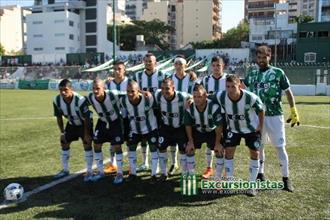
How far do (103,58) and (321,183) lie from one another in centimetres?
5826

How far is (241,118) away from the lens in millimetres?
5816

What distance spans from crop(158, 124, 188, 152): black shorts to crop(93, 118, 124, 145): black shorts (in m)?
0.68

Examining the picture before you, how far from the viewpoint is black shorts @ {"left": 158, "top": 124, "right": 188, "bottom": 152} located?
645 cm

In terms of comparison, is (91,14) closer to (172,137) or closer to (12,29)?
(12,29)

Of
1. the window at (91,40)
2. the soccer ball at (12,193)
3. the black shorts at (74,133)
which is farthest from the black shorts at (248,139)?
the window at (91,40)

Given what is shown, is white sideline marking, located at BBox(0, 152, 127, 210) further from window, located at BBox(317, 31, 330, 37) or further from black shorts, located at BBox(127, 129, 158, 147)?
window, located at BBox(317, 31, 330, 37)

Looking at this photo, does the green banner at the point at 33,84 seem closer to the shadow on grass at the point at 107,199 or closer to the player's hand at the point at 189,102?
the shadow on grass at the point at 107,199

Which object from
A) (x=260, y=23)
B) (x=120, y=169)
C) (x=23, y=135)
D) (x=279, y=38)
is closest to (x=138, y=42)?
(x=260, y=23)

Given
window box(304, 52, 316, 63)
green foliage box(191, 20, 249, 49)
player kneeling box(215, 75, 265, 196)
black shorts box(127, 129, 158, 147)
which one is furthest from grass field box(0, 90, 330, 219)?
green foliage box(191, 20, 249, 49)

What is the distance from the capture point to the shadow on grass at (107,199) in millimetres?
5391

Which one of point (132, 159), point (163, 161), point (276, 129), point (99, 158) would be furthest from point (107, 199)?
point (276, 129)

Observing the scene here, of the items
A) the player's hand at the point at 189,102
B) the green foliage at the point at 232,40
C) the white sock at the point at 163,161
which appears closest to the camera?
the player's hand at the point at 189,102

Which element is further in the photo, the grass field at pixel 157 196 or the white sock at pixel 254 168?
the white sock at pixel 254 168

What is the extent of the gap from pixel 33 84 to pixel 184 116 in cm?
4044
